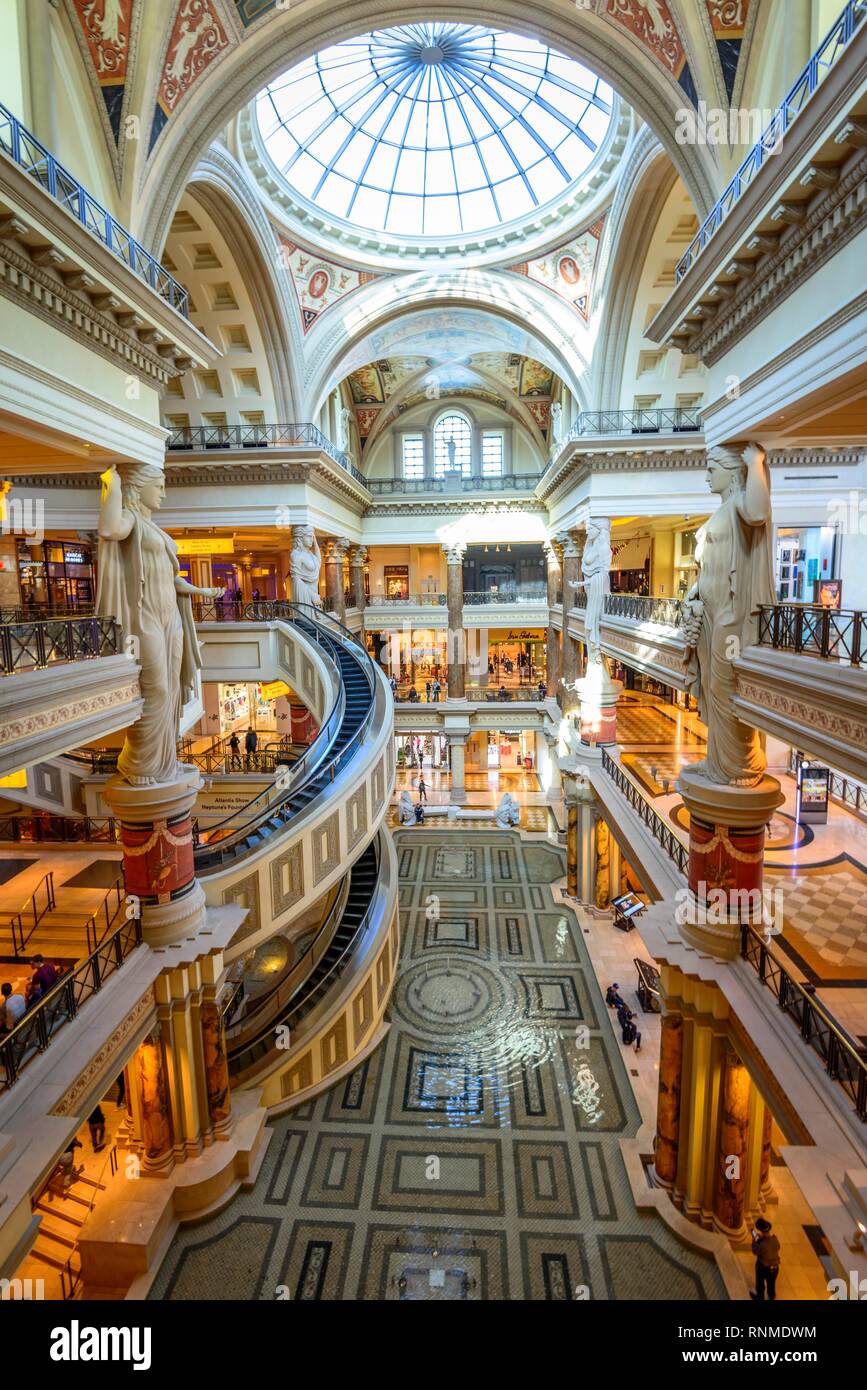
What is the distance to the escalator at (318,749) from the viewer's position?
8.17m

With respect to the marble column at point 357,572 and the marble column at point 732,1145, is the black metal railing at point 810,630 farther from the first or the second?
the marble column at point 357,572

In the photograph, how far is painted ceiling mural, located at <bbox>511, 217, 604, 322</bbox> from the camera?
43.3 feet

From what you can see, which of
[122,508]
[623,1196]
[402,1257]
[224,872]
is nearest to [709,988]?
[623,1196]

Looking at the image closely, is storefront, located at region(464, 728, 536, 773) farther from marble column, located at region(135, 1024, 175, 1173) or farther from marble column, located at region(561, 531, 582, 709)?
marble column, located at region(135, 1024, 175, 1173)

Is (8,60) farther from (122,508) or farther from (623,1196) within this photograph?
(623,1196)

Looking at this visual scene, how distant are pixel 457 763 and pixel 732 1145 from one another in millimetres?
14010

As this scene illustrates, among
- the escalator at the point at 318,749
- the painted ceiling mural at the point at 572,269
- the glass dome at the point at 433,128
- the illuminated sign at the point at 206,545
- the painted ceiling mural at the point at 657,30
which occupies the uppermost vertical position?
the glass dome at the point at 433,128

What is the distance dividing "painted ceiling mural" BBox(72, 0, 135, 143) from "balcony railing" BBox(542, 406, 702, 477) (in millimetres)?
8019

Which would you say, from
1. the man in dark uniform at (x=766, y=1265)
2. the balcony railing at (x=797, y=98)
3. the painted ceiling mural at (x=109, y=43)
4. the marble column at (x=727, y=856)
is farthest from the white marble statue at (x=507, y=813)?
the painted ceiling mural at (x=109, y=43)

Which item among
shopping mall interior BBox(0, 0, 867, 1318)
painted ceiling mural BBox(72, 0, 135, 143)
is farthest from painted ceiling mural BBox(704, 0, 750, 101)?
painted ceiling mural BBox(72, 0, 135, 143)

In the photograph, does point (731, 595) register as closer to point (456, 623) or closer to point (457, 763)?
point (457, 763)

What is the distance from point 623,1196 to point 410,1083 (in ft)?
9.48

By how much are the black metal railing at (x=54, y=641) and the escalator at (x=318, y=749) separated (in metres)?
2.88
